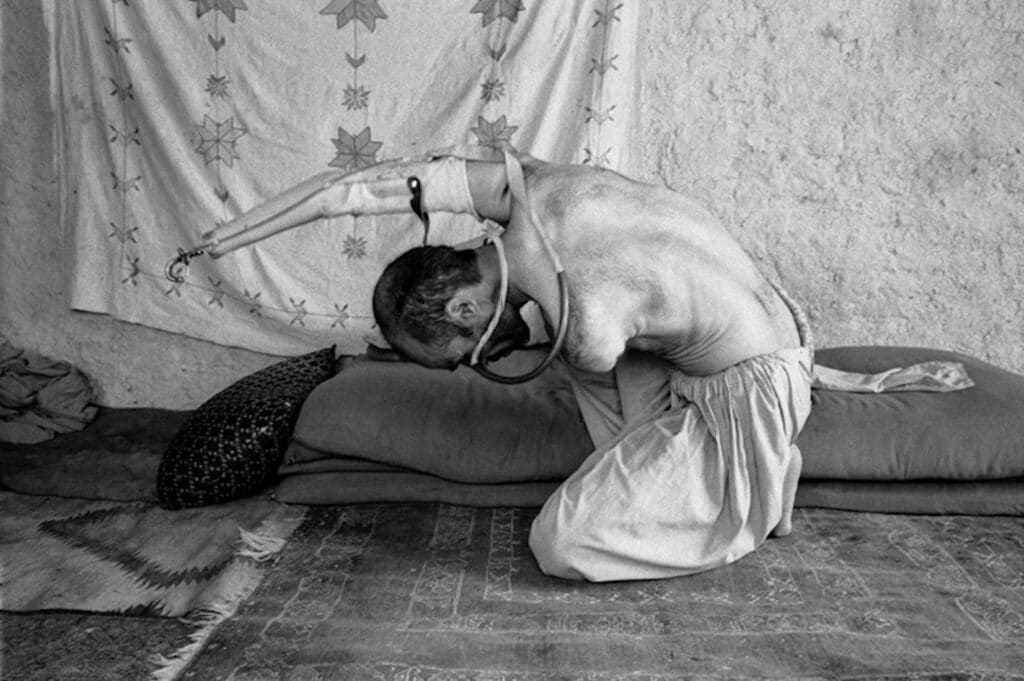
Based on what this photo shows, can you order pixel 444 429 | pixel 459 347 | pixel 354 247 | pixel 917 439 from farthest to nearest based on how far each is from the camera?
pixel 354 247
pixel 444 429
pixel 917 439
pixel 459 347

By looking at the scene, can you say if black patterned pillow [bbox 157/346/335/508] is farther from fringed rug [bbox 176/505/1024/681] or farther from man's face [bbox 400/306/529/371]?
man's face [bbox 400/306/529/371]

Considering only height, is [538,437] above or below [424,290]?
below

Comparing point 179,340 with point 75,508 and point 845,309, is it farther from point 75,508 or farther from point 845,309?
point 845,309

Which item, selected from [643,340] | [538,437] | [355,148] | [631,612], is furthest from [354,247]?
[631,612]

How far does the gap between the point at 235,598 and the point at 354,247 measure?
5.58 ft

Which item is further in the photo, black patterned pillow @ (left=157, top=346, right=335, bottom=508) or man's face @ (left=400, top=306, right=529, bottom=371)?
black patterned pillow @ (left=157, top=346, right=335, bottom=508)

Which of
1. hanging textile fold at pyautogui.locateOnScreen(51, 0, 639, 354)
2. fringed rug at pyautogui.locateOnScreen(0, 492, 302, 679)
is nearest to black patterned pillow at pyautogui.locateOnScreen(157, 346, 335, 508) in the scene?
fringed rug at pyautogui.locateOnScreen(0, 492, 302, 679)

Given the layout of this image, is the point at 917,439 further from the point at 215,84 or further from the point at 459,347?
the point at 215,84

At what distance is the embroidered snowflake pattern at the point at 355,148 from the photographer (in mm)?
3373

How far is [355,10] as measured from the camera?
3275 mm

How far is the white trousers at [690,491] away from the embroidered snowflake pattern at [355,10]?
1.92 metres

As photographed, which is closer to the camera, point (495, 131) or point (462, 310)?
point (462, 310)

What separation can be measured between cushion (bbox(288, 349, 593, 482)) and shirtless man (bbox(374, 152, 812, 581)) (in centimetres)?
33

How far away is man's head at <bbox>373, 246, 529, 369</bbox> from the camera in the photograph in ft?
6.48
